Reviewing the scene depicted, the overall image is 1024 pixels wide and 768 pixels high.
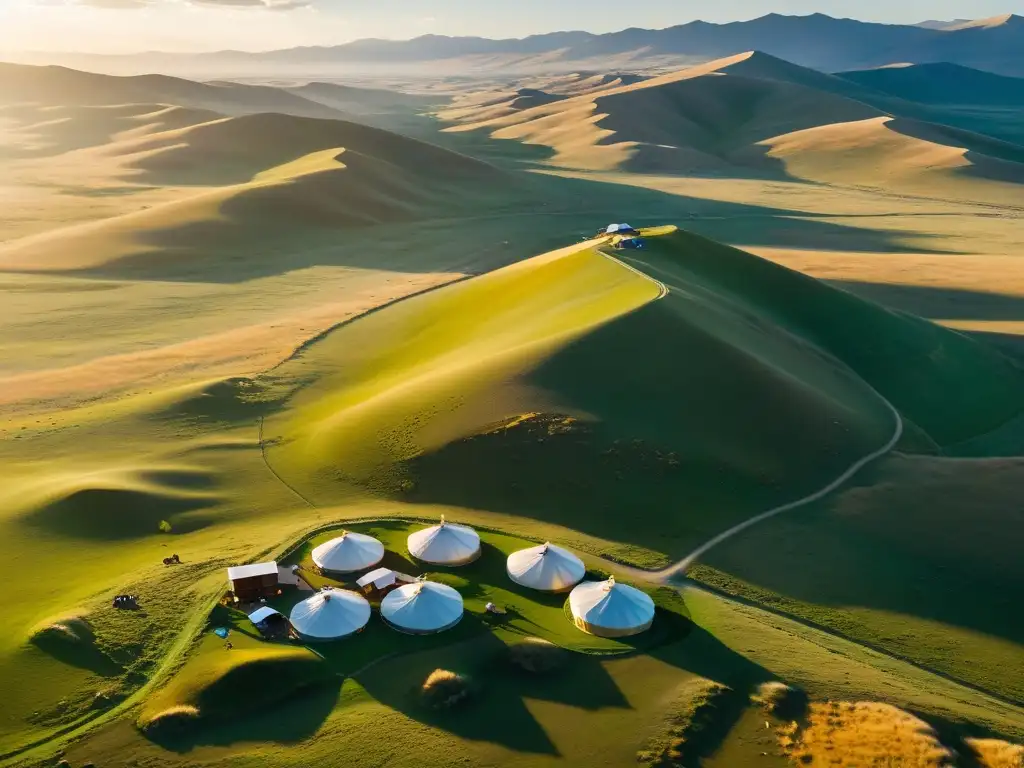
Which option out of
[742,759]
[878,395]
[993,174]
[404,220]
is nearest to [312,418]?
[742,759]

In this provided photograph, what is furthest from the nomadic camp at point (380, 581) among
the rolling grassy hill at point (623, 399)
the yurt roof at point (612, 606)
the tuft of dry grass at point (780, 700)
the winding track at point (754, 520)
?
the tuft of dry grass at point (780, 700)

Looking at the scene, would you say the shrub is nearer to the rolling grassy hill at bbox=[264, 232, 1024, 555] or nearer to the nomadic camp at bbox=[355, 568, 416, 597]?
the nomadic camp at bbox=[355, 568, 416, 597]

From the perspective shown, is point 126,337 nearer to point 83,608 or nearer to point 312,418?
point 312,418

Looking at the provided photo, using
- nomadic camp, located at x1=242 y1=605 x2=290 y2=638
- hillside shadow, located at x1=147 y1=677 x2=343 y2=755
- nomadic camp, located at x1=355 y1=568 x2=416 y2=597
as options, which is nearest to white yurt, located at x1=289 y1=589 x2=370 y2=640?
nomadic camp, located at x1=242 y1=605 x2=290 y2=638

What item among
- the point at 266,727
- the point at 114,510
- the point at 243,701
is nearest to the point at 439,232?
the point at 114,510

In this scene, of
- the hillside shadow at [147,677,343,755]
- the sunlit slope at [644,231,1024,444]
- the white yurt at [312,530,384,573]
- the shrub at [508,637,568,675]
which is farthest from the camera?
the sunlit slope at [644,231,1024,444]

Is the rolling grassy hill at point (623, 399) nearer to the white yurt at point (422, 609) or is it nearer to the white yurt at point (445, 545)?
→ the white yurt at point (445, 545)

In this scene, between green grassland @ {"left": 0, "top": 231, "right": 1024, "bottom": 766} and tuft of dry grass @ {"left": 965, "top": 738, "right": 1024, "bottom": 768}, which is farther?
green grassland @ {"left": 0, "top": 231, "right": 1024, "bottom": 766}
